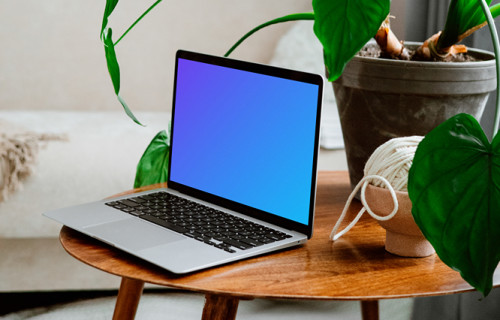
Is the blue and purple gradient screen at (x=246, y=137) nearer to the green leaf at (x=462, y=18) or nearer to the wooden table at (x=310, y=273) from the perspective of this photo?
the wooden table at (x=310, y=273)

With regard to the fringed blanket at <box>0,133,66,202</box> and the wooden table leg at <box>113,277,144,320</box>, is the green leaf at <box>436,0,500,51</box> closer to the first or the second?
the wooden table leg at <box>113,277,144,320</box>

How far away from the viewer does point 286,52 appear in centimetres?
238

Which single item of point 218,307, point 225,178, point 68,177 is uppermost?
point 225,178

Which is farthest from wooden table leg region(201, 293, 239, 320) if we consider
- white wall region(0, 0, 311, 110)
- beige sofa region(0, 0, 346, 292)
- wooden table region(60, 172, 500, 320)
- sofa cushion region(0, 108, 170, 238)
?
white wall region(0, 0, 311, 110)

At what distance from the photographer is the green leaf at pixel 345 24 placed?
2.20 ft

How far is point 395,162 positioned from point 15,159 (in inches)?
Answer: 48.5

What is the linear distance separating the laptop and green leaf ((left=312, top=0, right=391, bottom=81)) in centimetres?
15

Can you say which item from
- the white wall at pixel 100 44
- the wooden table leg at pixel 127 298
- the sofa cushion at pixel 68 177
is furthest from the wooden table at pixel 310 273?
the white wall at pixel 100 44

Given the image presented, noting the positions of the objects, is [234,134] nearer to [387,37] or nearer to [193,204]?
[193,204]

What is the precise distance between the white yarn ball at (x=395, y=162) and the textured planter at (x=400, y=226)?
14mm

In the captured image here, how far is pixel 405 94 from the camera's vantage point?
973mm

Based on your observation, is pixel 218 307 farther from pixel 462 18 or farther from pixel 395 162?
pixel 462 18

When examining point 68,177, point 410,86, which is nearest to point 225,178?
point 410,86

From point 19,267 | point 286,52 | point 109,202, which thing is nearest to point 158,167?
point 109,202
